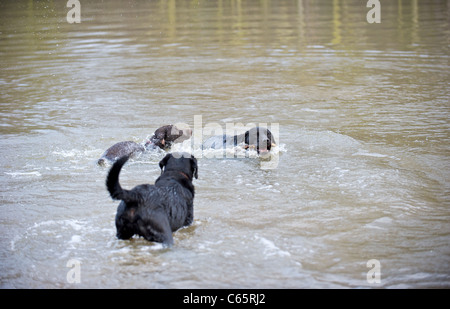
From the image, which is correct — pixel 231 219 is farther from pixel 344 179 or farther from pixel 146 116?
pixel 146 116

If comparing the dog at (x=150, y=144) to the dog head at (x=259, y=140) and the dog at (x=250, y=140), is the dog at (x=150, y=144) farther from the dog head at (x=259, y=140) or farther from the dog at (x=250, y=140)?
the dog head at (x=259, y=140)

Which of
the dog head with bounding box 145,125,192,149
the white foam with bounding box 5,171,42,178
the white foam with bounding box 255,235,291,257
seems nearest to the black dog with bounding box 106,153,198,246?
the white foam with bounding box 255,235,291,257

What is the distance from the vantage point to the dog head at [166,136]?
912 centimetres

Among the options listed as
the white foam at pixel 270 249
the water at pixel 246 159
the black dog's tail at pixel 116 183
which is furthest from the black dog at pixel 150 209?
the white foam at pixel 270 249

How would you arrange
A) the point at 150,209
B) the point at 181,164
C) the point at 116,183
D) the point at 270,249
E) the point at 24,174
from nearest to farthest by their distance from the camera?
the point at 116,183 < the point at 150,209 < the point at 270,249 < the point at 181,164 < the point at 24,174

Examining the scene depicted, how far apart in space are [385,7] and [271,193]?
26.2 meters

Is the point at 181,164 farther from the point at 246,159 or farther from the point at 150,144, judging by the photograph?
the point at 150,144

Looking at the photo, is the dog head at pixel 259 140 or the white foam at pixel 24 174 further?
the dog head at pixel 259 140

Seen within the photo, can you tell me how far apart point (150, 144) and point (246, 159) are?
1.66 meters

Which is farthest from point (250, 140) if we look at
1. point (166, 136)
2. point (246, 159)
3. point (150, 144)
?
point (150, 144)

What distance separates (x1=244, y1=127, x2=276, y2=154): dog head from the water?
0.22m

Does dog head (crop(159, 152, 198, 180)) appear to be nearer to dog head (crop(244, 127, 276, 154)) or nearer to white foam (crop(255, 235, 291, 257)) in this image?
white foam (crop(255, 235, 291, 257))

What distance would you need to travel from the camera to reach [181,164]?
6.27 m

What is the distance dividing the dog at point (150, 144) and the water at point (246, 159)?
0.64 feet
